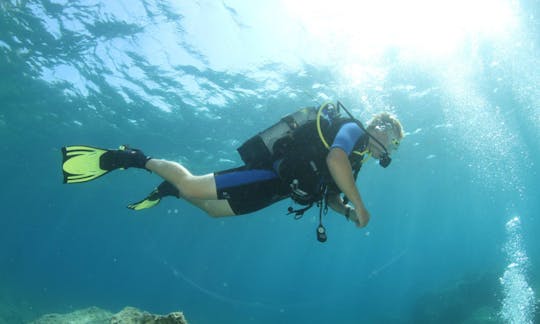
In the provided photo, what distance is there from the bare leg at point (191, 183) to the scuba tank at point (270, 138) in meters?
0.68

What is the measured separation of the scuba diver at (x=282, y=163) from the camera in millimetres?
5008

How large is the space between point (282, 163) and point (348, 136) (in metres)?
0.98

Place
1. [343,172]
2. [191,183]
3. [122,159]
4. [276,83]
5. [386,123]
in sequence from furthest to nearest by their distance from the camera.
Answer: [276,83] < [122,159] < [386,123] < [191,183] < [343,172]

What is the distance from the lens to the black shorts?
17.0 ft

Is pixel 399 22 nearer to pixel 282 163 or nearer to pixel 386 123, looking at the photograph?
pixel 386 123

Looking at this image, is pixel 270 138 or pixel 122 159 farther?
pixel 122 159

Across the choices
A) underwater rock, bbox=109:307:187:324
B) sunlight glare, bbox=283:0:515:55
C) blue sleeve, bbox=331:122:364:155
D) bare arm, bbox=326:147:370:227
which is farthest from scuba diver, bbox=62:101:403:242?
sunlight glare, bbox=283:0:515:55

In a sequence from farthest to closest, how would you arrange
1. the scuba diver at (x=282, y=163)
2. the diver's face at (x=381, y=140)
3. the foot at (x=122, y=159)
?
the foot at (x=122, y=159) < the diver's face at (x=381, y=140) < the scuba diver at (x=282, y=163)

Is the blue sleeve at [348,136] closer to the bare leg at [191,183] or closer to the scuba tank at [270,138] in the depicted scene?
the scuba tank at [270,138]

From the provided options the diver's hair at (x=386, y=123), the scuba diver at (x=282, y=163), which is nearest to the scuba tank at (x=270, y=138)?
the scuba diver at (x=282, y=163)

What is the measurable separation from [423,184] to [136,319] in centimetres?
4189

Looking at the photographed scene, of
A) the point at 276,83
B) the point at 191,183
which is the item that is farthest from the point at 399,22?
the point at 191,183

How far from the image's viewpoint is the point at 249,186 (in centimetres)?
526

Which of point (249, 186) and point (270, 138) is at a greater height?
point (270, 138)
